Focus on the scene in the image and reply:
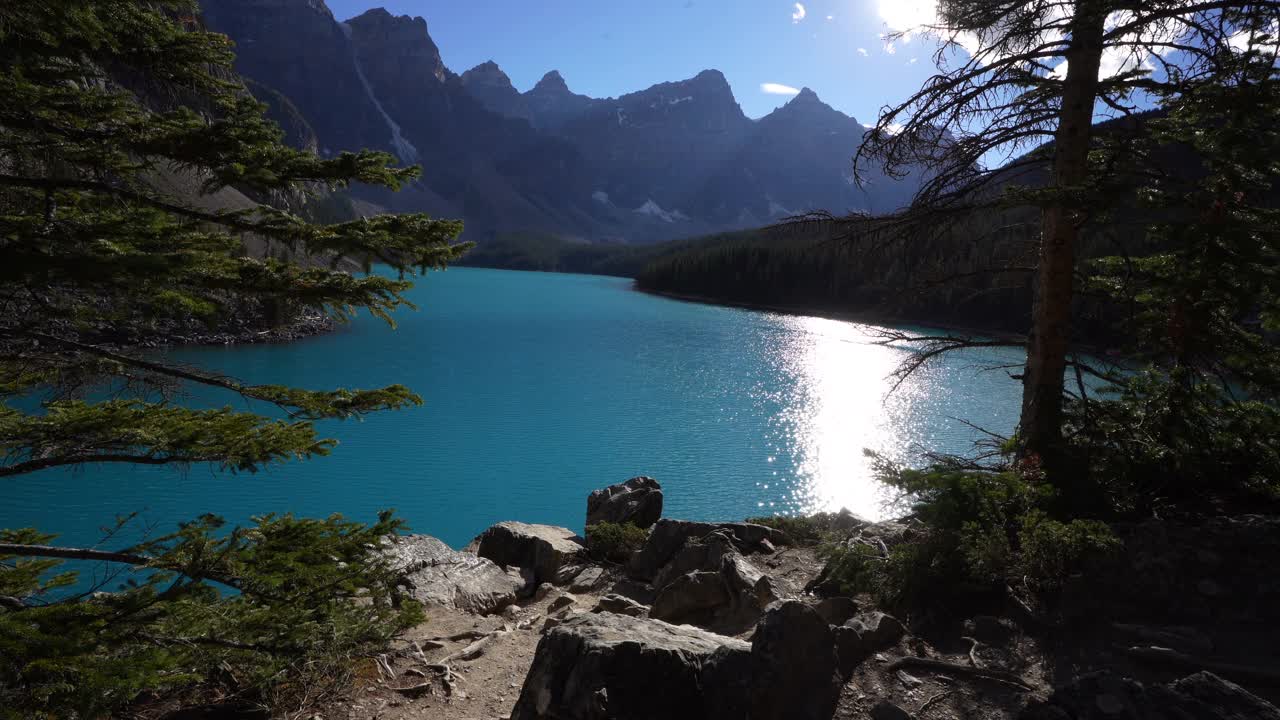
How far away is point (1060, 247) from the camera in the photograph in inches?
272

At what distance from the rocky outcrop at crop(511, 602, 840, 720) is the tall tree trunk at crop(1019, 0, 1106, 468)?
3909 mm

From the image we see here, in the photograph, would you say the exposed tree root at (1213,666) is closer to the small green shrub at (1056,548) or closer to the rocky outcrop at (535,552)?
the small green shrub at (1056,548)

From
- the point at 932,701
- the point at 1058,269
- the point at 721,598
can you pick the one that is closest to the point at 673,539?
the point at 721,598

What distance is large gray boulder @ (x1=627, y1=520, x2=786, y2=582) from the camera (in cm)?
988

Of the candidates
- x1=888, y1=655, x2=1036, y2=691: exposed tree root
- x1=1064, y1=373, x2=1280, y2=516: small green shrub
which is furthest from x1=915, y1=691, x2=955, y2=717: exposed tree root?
x1=1064, y1=373, x2=1280, y2=516: small green shrub

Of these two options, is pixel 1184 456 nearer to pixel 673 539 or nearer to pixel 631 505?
pixel 673 539

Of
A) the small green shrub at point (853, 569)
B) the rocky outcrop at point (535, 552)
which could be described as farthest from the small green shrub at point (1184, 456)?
the rocky outcrop at point (535, 552)

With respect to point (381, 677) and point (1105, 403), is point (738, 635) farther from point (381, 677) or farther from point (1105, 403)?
point (1105, 403)

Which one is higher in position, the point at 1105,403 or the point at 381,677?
the point at 1105,403

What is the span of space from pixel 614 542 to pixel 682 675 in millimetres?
7376

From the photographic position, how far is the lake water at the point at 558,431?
18.0 m

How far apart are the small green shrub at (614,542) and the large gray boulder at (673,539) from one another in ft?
2.65

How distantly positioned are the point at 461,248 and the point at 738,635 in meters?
5.09

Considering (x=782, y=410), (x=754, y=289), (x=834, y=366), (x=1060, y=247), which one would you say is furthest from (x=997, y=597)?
(x=754, y=289)
